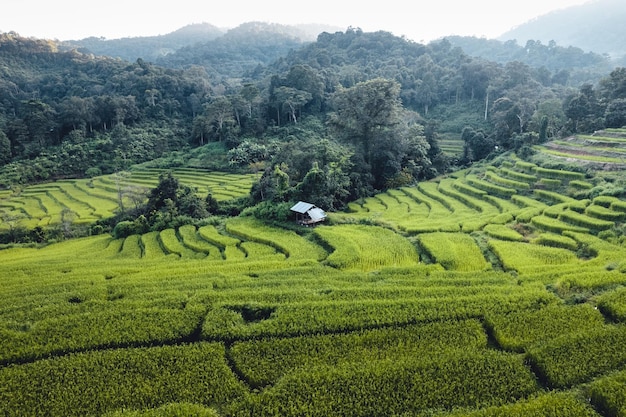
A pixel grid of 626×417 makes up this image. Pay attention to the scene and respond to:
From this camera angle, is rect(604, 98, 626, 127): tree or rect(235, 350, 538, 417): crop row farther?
rect(604, 98, 626, 127): tree

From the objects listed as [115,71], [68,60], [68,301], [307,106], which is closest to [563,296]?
[68,301]

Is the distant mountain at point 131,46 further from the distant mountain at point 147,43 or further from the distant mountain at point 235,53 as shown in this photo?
the distant mountain at point 235,53

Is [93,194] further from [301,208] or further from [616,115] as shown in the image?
[616,115]

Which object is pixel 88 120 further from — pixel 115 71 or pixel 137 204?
pixel 137 204

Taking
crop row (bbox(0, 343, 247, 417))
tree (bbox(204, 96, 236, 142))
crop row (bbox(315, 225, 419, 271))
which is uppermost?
tree (bbox(204, 96, 236, 142))

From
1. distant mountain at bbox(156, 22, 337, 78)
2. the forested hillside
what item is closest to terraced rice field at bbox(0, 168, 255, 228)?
the forested hillside

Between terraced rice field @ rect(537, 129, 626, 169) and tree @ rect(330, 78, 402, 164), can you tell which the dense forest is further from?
terraced rice field @ rect(537, 129, 626, 169)

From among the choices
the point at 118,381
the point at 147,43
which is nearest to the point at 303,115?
the point at 118,381
